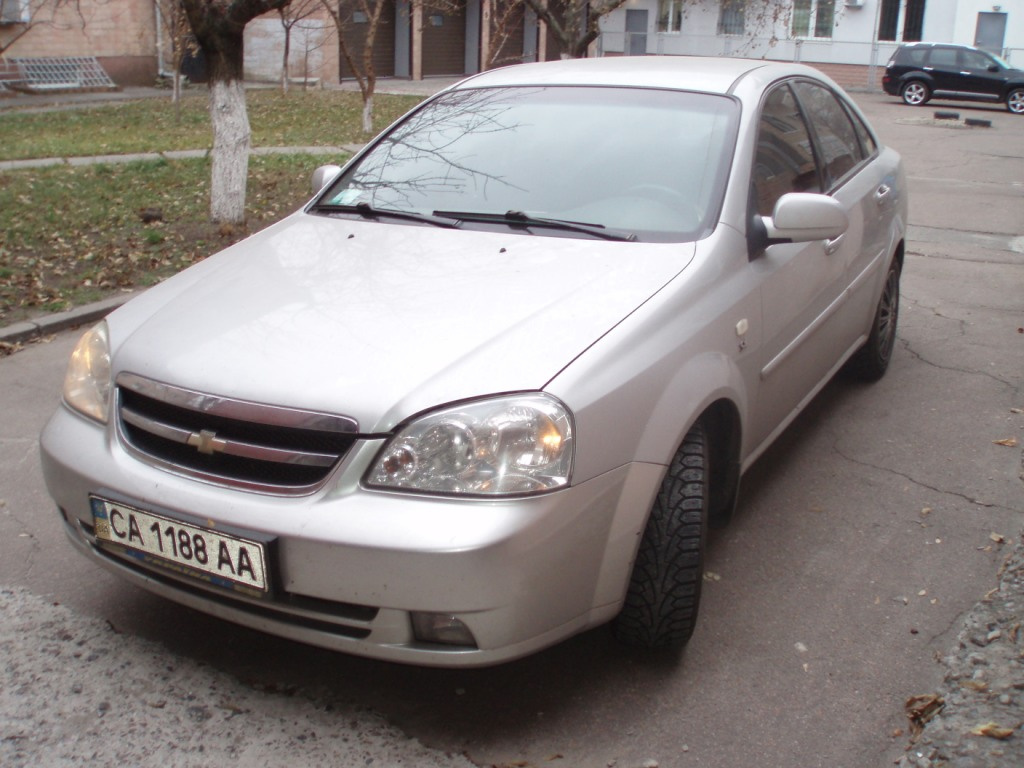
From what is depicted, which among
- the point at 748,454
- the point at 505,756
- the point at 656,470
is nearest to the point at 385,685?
the point at 505,756

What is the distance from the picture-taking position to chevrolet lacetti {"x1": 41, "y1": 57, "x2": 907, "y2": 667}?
8.20 feet

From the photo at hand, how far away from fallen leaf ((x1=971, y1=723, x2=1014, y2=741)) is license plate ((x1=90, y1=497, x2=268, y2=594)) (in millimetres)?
1745

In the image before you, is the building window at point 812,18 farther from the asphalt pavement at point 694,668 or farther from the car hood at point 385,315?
the car hood at point 385,315

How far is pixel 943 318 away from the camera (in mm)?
6660

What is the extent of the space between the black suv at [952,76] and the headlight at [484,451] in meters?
26.8

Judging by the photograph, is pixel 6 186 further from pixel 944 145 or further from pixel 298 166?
pixel 944 145

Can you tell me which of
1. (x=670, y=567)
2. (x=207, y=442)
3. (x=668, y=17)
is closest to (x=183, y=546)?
(x=207, y=442)

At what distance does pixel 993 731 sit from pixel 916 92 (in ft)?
89.5

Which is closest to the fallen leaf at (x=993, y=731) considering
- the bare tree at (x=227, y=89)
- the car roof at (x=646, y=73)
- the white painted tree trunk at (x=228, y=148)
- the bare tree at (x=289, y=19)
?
the car roof at (x=646, y=73)

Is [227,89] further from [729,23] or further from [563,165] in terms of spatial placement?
[729,23]

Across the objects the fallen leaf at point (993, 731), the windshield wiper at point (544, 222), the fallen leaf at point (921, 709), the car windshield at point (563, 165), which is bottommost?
the fallen leaf at point (921, 709)

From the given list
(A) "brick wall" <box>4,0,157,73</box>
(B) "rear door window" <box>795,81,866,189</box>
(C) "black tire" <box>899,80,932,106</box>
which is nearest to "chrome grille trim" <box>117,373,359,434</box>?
(B) "rear door window" <box>795,81,866,189</box>

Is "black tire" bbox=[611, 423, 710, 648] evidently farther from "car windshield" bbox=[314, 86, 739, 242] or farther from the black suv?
the black suv

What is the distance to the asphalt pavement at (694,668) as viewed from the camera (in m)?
2.69
